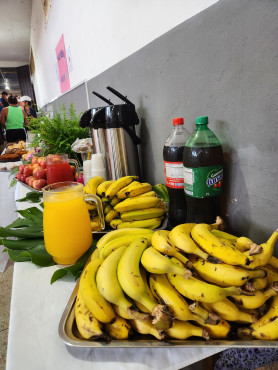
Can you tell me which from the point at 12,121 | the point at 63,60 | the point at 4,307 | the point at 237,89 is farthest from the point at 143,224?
the point at 12,121

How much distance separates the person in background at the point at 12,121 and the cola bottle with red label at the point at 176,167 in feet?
14.4

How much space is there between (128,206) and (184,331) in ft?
1.44

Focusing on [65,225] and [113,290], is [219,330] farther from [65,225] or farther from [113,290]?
[65,225]

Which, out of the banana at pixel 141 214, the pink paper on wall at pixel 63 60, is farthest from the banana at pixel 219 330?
the pink paper on wall at pixel 63 60

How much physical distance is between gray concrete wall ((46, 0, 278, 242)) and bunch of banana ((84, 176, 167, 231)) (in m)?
0.24

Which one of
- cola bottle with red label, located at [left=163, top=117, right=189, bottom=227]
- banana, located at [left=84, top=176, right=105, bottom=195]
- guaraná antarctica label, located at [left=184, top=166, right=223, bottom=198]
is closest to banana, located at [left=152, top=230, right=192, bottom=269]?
guaraná antarctica label, located at [left=184, top=166, right=223, bottom=198]

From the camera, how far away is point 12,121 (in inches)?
171

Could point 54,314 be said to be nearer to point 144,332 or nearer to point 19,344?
point 19,344

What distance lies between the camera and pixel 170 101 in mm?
977

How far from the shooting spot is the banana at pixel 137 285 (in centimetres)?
38

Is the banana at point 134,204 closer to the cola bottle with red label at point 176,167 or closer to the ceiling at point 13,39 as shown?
the cola bottle with red label at point 176,167

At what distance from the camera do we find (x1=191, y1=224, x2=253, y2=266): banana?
17.2 inches

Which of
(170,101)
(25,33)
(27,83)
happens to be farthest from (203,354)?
(27,83)

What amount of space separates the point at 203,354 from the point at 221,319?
7 centimetres
